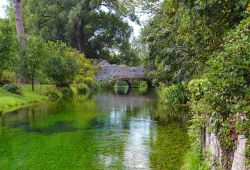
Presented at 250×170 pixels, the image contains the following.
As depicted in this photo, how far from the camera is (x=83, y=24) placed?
61844mm

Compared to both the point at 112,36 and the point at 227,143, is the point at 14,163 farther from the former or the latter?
the point at 112,36

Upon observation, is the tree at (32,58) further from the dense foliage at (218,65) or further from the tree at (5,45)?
the dense foliage at (218,65)

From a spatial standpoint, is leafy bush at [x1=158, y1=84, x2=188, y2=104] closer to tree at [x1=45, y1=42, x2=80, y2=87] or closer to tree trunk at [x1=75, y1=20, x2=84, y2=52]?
tree at [x1=45, y1=42, x2=80, y2=87]

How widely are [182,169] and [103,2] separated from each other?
51.8 metres

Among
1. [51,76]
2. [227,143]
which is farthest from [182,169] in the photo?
[51,76]

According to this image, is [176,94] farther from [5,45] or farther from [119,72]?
[119,72]

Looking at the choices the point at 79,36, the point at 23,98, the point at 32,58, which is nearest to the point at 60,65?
the point at 32,58

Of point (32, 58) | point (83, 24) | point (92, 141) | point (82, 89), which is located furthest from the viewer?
point (83, 24)

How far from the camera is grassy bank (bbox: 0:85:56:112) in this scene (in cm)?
3032

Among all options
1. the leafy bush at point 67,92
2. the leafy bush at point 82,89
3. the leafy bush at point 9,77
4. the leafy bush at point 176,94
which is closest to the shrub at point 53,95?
the leafy bush at point 67,92

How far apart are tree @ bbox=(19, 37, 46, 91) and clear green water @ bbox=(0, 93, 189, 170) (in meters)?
11.7

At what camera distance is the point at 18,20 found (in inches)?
1662

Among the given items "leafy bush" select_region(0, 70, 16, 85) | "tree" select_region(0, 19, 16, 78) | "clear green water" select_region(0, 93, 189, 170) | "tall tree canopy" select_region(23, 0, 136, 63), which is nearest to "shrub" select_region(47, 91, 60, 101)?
"leafy bush" select_region(0, 70, 16, 85)

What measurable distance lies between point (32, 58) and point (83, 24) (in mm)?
25486
